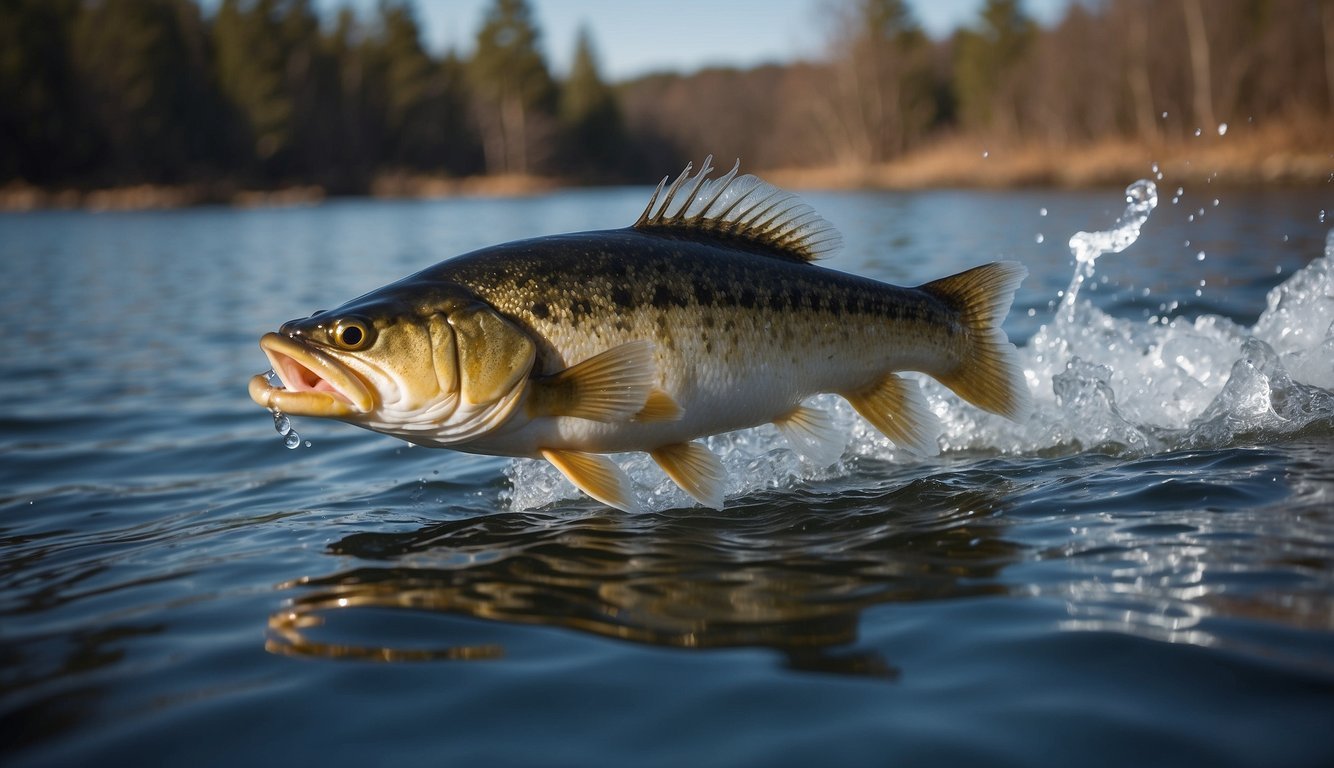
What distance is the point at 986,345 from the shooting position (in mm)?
5117

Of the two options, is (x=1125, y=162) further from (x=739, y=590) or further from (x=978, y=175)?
(x=739, y=590)

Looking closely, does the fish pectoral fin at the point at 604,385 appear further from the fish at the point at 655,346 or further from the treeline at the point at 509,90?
the treeline at the point at 509,90

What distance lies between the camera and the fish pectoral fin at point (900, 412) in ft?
16.9

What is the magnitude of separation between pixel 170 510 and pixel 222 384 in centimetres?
461

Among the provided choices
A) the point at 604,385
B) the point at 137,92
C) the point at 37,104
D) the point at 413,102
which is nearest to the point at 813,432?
the point at 604,385

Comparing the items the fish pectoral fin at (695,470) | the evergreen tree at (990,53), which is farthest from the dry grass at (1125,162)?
the fish pectoral fin at (695,470)

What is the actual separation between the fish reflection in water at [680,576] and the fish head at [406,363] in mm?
611

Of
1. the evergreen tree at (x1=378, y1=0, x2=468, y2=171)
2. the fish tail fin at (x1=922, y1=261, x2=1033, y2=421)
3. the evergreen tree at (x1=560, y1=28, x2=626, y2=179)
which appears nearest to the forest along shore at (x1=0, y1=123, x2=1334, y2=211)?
the evergreen tree at (x1=378, y1=0, x2=468, y2=171)

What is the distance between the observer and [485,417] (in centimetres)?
427

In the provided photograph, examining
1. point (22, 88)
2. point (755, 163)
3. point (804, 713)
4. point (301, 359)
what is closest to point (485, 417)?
point (301, 359)

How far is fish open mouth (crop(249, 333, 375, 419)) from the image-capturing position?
4.00m

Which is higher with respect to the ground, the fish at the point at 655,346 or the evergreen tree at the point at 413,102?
the evergreen tree at the point at 413,102

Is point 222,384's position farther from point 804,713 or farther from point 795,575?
point 804,713

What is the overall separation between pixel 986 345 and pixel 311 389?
280 cm
